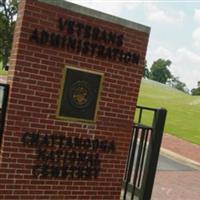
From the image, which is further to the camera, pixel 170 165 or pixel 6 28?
pixel 6 28

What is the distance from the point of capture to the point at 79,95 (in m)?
7.23

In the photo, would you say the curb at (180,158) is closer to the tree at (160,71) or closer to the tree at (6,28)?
the tree at (6,28)

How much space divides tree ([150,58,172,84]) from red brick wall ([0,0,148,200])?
130 m

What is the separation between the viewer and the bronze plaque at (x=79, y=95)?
710 cm

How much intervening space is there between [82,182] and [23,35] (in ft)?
8.48

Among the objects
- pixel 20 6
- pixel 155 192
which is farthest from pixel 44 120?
pixel 155 192

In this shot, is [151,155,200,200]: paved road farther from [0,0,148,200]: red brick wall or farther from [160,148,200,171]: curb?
[0,0,148,200]: red brick wall

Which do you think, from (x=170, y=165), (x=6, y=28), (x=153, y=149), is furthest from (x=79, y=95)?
(x=6, y=28)

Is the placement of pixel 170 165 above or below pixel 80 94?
below

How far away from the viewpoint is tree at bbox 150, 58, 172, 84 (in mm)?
136250

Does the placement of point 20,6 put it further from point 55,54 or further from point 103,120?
point 103,120

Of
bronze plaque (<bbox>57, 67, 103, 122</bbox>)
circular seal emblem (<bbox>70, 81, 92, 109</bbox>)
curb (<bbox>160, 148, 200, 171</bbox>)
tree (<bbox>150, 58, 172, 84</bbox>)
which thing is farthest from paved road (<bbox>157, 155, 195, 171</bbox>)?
tree (<bbox>150, 58, 172, 84</bbox>)

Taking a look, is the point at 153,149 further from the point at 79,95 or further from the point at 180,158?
the point at 180,158

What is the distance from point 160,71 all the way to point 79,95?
432ft
